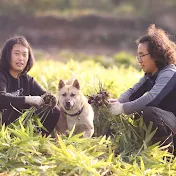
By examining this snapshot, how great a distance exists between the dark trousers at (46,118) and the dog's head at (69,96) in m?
0.11

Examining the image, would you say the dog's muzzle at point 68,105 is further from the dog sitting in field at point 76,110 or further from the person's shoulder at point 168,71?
the person's shoulder at point 168,71

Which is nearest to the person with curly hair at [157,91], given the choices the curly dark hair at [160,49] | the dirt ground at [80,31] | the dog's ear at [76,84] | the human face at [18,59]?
the curly dark hair at [160,49]

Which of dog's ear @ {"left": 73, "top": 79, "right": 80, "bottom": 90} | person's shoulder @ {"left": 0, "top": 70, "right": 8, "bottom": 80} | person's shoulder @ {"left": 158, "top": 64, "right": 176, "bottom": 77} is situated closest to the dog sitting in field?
dog's ear @ {"left": 73, "top": 79, "right": 80, "bottom": 90}

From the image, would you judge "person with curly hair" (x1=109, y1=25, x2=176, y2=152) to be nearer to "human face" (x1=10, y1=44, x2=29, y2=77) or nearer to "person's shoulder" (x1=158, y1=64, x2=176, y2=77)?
"person's shoulder" (x1=158, y1=64, x2=176, y2=77)

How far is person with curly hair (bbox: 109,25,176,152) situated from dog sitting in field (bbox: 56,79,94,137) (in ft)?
0.91

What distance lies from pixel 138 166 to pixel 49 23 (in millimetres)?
23063

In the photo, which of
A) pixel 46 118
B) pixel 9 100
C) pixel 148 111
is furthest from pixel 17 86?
pixel 148 111

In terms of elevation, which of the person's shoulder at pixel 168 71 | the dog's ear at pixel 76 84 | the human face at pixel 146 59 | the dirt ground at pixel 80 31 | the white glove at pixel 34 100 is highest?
the dirt ground at pixel 80 31

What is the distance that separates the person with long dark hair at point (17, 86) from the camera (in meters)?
4.90

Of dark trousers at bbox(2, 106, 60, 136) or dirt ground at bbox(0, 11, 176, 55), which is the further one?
dirt ground at bbox(0, 11, 176, 55)

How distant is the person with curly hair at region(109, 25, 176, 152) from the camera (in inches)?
192

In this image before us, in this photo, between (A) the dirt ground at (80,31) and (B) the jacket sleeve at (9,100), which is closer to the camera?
(B) the jacket sleeve at (9,100)

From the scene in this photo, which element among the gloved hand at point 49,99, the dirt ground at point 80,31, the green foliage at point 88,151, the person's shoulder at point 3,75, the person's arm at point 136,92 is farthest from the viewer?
the dirt ground at point 80,31

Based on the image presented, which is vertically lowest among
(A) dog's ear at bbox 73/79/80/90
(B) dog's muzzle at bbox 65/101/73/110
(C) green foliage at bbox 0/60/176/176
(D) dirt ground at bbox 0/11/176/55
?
(C) green foliage at bbox 0/60/176/176
